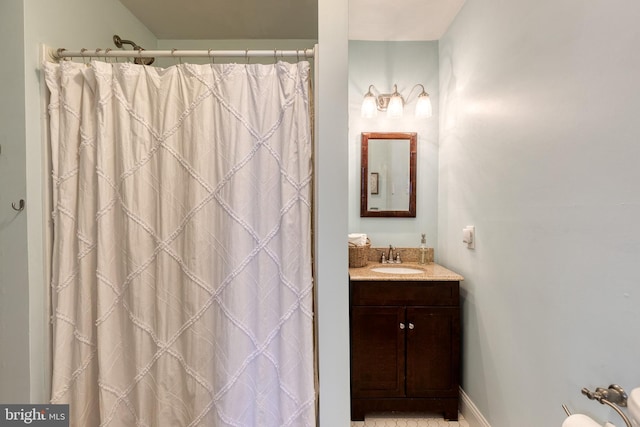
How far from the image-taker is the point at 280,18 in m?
1.93

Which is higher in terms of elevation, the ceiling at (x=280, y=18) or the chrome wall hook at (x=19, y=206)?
the ceiling at (x=280, y=18)

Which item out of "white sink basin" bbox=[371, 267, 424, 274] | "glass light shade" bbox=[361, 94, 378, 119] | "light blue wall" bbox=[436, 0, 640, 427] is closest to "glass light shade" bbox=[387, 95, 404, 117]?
"glass light shade" bbox=[361, 94, 378, 119]

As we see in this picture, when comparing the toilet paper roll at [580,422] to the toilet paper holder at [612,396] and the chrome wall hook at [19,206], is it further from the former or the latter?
the chrome wall hook at [19,206]

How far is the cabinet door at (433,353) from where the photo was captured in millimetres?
1801

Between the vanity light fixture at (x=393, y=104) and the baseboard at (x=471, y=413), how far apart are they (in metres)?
1.90

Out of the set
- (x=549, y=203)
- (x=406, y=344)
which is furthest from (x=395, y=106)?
(x=406, y=344)

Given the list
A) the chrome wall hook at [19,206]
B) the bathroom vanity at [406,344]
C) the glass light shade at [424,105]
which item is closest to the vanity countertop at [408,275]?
the bathroom vanity at [406,344]

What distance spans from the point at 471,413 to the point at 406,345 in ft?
1.78

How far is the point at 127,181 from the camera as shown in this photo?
51.8 inches

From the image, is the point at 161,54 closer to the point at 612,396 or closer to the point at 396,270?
the point at 396,270

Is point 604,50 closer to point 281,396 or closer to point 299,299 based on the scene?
point 299,299

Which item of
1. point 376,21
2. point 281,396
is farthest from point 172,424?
point 376,21

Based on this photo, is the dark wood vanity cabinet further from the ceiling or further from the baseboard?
the ceiling

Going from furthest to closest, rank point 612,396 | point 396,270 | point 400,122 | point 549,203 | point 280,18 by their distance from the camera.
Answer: point 400,122 → point 396,270 → point 280,18 → point 549,203 → point 612,396
